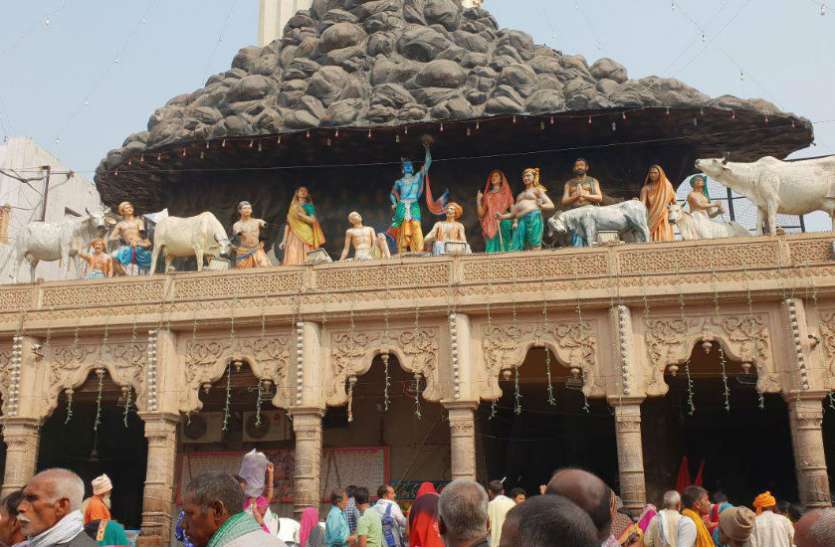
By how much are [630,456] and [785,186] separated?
18.9 ft

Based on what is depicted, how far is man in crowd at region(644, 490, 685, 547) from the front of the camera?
7.69 meters

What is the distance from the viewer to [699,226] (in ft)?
52.4

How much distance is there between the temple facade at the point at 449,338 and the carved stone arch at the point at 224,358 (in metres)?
0.03

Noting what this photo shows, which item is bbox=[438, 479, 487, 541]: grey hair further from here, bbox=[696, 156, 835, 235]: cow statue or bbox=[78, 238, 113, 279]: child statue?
bbox=[78, 238, 113, 279]: child statue

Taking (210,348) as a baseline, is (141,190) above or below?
above

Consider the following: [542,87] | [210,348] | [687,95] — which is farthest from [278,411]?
[687,95]

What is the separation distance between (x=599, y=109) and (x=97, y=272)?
1120 centimetres

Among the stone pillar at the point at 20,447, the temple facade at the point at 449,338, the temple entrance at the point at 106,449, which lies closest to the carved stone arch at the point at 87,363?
the temple facade at the point at 449,338

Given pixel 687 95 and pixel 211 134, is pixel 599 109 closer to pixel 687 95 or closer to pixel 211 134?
pixel 687 95

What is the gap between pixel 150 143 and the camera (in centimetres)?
2048

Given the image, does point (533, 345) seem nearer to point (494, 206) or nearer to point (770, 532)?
point (494, 206)

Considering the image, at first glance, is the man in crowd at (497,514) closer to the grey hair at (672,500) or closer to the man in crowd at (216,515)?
the grey hair at (672,500)

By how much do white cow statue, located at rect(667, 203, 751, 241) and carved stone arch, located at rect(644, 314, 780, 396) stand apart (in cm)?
198

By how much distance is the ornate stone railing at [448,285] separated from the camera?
1386cm
